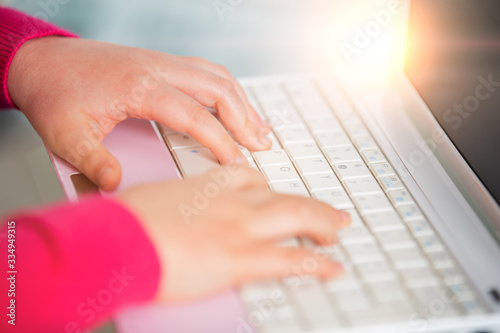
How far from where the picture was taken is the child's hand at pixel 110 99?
2.14ft

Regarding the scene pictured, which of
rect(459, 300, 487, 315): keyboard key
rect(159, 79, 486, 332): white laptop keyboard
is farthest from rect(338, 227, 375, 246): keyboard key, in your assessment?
rect(459, 300, 487, 315): keyboard key

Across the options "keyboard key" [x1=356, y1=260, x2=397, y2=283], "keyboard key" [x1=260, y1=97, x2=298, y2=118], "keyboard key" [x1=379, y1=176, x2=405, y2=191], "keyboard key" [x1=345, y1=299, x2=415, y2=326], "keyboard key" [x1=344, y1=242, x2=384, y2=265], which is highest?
"keyboard key" [x1=260, y1=97, x2=298, y2=118]

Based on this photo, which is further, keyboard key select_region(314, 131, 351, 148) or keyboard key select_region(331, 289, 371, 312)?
keyboard key select_region(314, 131, 351, 148)

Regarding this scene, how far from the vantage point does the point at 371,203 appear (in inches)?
24.6

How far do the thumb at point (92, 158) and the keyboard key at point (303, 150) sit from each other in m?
0.21

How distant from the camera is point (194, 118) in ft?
2.23

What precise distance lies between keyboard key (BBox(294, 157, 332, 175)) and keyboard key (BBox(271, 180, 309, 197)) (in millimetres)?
21

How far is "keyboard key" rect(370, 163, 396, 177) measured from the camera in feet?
2.21

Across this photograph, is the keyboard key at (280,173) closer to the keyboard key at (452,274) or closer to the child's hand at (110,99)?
the child's hand at (110,99)

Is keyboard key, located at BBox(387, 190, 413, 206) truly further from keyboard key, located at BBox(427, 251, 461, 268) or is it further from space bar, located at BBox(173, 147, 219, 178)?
space bar, located at BBox(173, 147, 219, 178)

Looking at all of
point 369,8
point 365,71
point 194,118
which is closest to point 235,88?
point 194,118

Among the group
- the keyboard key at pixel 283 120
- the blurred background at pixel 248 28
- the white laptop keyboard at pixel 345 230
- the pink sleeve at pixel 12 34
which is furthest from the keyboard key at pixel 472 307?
the pink sleeve at pixel 12 34

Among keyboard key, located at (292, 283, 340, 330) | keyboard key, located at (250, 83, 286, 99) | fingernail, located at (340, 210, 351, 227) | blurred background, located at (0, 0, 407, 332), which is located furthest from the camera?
blurred background, located at (0, 0, 407, 332)

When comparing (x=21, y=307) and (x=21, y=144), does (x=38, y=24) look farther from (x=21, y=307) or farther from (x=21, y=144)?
(x=21, y=307)
